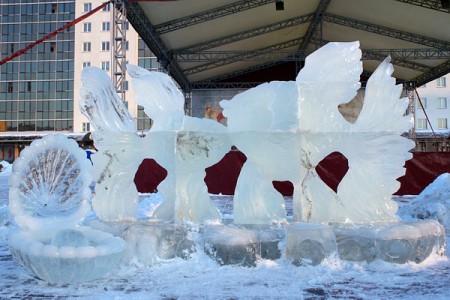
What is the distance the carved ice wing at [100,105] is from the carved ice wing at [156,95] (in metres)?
0.34

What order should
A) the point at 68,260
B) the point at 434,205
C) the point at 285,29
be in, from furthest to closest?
the point at 285,29 → the point at 434,205 → the point at 68,260

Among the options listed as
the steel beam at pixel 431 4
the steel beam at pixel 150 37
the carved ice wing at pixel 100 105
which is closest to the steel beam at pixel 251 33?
the steel beam at pixel 150 37

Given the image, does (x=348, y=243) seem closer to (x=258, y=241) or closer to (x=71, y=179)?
(x=258, y=241)

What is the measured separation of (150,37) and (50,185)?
9.82 m

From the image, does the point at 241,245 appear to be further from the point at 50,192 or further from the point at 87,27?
the point at 87,27

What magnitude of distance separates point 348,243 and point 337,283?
0.75 m

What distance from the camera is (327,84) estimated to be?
5297 millimetres

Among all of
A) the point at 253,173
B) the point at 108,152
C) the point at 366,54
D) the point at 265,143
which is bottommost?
the point at 253,173

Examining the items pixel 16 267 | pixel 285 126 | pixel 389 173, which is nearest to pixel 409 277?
pixel 389 173

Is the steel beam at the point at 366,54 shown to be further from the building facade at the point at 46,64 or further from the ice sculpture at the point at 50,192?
the building facade at the point at 46,64

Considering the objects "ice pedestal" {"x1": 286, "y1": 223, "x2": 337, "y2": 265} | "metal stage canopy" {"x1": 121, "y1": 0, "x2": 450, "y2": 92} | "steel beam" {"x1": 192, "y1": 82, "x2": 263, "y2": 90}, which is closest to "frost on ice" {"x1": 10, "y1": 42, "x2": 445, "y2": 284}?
"ice pedestal" {"x1": 286, "y1": 223, "x2": 337, "y2": 265}

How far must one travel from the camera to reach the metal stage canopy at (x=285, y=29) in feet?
43.5

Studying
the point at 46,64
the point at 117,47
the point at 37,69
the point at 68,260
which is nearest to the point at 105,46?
the point at 46,64

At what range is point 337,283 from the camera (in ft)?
13.3
